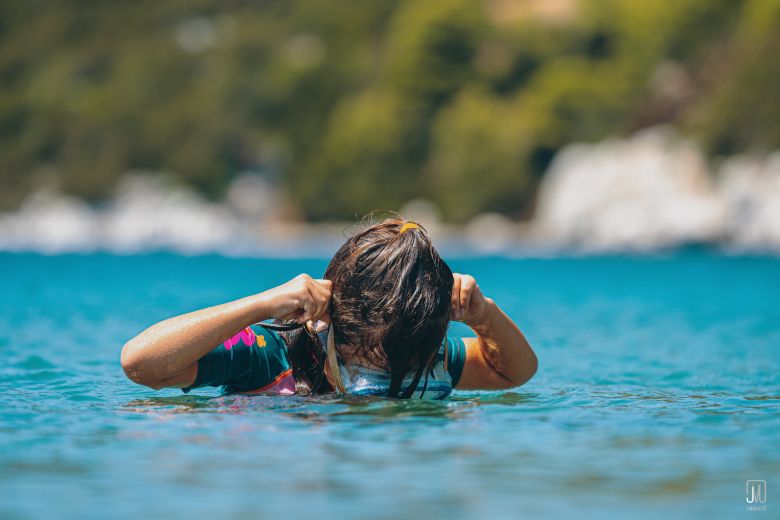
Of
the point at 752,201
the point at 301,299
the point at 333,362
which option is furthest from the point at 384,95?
the point at 301,299

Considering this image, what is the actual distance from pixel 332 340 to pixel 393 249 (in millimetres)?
544

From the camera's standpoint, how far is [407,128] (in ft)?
331

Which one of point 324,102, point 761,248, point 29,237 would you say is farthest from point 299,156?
point 761,248

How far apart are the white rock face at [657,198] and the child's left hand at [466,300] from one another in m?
57.8

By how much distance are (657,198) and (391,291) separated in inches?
2533

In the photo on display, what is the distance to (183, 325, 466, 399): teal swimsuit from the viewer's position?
17.9 ft

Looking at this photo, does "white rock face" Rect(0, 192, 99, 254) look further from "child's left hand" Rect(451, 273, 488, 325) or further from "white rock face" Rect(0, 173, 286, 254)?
"child's left hand" Rect(451, 273, 488, 325)

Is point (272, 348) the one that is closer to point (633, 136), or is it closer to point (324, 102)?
point (633, 136)

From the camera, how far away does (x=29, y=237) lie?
10562 cm

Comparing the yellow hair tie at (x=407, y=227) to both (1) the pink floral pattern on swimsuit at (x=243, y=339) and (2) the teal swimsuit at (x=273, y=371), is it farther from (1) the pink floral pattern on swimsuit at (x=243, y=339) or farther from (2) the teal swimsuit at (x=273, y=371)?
(1) the pink floral pattern on swimsuit at (x=243, y=339)

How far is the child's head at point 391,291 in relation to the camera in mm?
5246

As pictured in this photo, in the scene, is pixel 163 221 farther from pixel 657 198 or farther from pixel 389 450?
pixel 389 450
